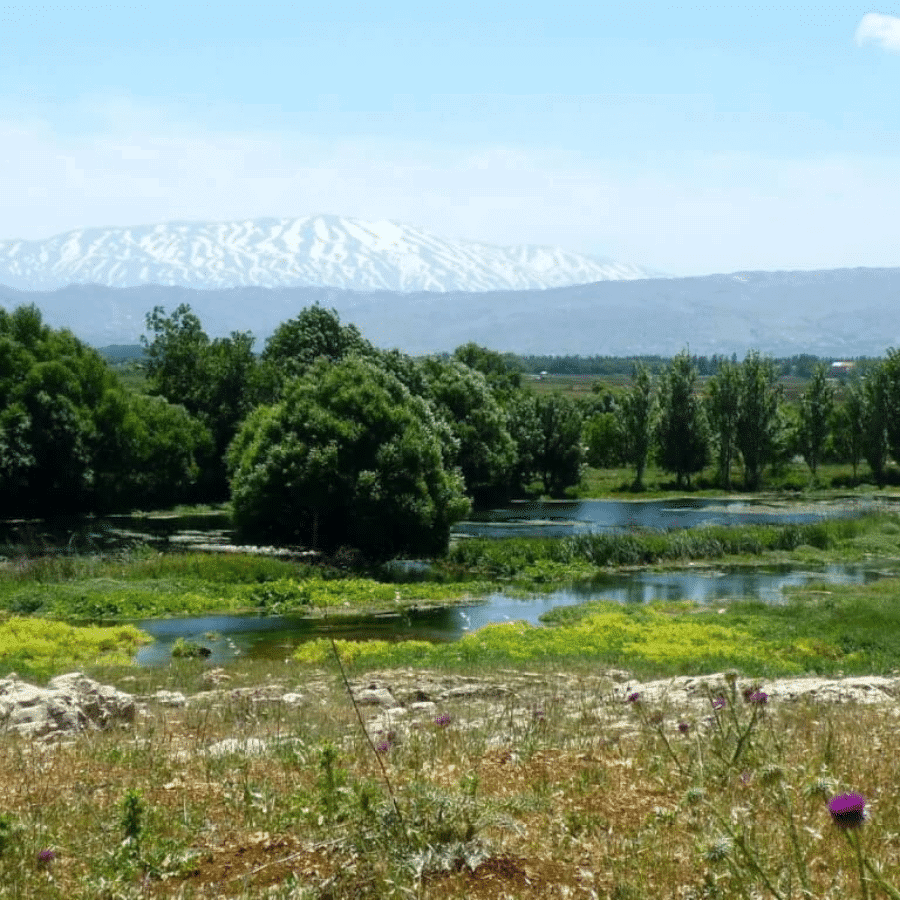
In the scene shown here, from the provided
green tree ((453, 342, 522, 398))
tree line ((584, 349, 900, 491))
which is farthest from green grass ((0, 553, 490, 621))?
green tree ((453, 342, 522, 398))

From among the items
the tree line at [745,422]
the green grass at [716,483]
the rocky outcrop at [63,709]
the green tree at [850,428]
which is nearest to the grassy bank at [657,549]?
the rocky outcrop at [63,709]

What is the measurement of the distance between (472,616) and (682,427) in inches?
2907

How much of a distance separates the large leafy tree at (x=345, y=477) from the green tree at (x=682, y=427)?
181 feet

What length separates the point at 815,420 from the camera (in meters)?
111

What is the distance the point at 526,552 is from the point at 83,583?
59.2ft

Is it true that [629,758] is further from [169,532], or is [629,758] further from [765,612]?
[169,532]

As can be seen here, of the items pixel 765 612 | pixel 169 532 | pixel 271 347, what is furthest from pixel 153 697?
pixel 271 347

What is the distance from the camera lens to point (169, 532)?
61.5 metres

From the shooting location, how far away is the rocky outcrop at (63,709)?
45.1ft

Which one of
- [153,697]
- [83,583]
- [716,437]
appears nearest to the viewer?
[153,697]

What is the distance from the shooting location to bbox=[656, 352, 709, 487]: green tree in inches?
4225

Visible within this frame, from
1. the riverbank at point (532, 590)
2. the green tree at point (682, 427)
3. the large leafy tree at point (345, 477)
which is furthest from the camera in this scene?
the green tree at point (682, 427)

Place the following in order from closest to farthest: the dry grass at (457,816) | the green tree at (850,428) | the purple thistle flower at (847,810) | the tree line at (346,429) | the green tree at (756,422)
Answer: the purple thistle flower at (847,810)
the dry grass at (457,816)
the tree line at (346,429)
the green tree at (756,422)
the green tree at (850,428)

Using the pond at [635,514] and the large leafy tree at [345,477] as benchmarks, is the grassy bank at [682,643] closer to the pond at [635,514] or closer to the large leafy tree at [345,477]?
the large leafy tree at [345,477]
